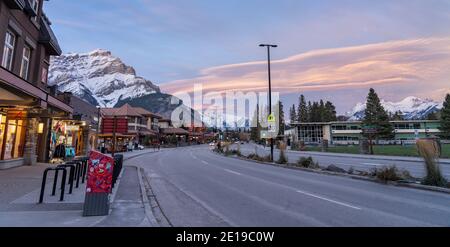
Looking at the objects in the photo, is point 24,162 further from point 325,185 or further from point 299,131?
point 299,131

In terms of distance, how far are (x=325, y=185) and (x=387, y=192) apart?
242 cm

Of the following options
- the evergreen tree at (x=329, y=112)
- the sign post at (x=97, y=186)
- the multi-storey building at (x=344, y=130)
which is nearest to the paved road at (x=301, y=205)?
the sign post at (x=97, y=186)

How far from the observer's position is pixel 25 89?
41.3 feet

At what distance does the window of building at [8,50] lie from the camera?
50.8ft

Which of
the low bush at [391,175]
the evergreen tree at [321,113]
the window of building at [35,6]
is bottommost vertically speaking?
the low bush at [391,175]

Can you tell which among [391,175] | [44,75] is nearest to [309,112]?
[44,75]

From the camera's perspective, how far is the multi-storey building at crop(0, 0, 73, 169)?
14148mm

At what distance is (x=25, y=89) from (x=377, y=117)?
81.3m

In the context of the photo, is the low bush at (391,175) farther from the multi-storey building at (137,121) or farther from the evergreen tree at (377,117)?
the evergreen tree at (377,117)

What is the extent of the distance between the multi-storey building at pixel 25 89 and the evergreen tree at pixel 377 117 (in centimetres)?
7418

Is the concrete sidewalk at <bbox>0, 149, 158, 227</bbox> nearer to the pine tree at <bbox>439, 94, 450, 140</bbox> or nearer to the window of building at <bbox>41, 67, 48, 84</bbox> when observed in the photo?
the window of building at <bbox>41, 67, 48, 84</bbox>

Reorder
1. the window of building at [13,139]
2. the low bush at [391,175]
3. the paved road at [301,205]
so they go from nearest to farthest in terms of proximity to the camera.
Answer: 1. the paved road at [301,205]
2. the low bush at [391,175]
3. the window of building at [13,139]

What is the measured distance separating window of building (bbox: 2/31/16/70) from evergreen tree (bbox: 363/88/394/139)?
7696 cm

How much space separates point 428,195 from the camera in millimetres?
10391
